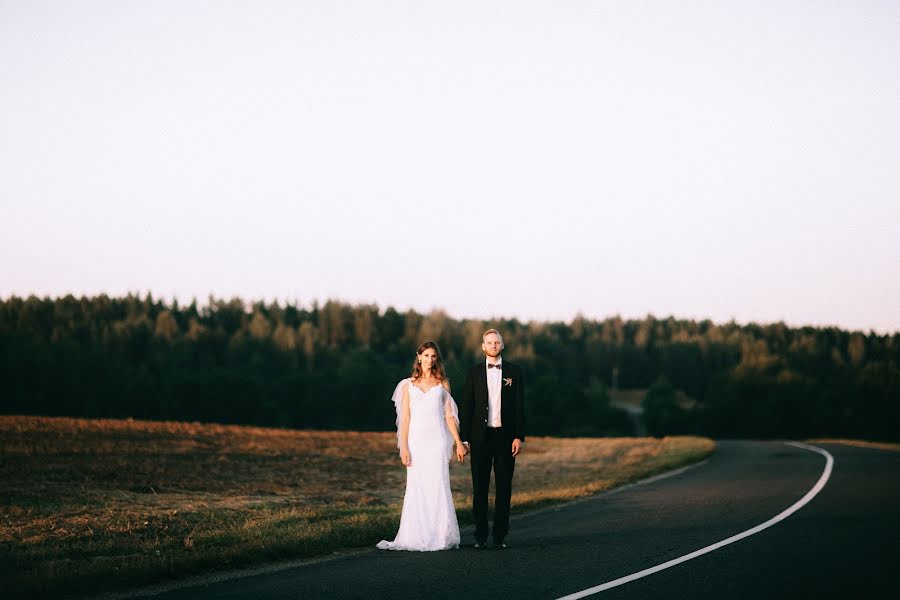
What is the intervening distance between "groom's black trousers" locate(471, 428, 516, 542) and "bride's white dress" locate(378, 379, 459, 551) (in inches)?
12.5

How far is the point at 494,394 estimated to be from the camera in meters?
10.3

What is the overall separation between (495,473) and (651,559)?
1.95 metres

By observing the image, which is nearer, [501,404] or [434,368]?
[501,404]

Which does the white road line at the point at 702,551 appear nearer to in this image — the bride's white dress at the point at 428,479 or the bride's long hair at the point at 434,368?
the bride's white dress at the point at 428,479

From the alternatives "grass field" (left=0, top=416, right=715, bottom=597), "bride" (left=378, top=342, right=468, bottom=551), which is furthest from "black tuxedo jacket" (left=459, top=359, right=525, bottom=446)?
"grass field" (left=0, top=416, right=715, bottom=597)

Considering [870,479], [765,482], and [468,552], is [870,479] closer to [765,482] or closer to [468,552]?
[765,482]

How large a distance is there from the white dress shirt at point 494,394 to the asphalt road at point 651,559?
1453 mm

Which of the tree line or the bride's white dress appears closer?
the bride's white dress

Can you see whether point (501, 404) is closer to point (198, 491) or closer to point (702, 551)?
point (702, 551)

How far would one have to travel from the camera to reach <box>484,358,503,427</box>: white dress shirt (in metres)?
10.3

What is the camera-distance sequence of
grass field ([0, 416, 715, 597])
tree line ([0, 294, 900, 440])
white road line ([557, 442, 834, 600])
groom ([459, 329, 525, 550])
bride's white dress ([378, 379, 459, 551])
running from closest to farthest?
white road line ([557, 442, 834, 600]), grass field ([0, 416, 715, 597]), bride's white dress ([378, 379, 459, 551]), groom ([459, 329, 525, 550]), tree line ([0, 294, 900, 440])

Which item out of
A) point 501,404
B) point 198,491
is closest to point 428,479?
point 501,404

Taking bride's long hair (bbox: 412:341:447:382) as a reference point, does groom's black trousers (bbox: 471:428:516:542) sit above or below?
below

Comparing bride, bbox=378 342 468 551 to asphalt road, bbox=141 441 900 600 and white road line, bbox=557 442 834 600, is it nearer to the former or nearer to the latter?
asphalt road, bbox=141 441 900 600
